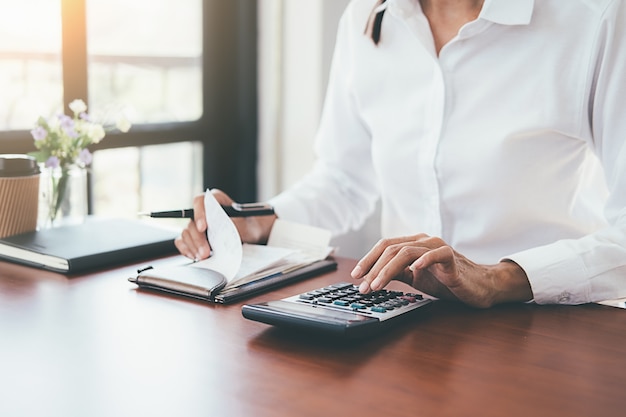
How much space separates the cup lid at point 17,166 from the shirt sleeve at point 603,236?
0.92 meters

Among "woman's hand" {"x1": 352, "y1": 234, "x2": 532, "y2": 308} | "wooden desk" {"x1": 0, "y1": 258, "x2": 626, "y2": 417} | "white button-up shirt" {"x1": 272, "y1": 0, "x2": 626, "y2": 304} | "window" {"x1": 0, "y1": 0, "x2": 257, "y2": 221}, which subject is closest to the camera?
"wooden desk" {"x1": 0, "y1": 258, "x2": 626, "y2": 417}

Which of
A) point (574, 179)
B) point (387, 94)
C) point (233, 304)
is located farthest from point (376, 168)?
point (233, 304)

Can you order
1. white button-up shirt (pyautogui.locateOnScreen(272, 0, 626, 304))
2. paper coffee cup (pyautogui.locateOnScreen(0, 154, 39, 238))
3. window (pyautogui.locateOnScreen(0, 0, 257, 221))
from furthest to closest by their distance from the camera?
window (pyautogui.locateOnScreen(0, 0, 257, 221))
paper coffee cup (pyautogui.locateOnScreen(0, 154, 39, 238))
white button-up shirt (pyautogui.locateOnScreen(272, 0, 626, 304))

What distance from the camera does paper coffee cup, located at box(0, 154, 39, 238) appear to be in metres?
1.45

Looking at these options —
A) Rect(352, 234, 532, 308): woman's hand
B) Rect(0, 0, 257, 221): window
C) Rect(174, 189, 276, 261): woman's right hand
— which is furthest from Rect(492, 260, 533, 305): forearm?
Rect(0, 0, 257, 221): window

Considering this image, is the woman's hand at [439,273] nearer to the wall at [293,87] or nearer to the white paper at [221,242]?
the white paper at [221,242]

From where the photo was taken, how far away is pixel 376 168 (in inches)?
66.9

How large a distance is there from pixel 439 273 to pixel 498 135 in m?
0.46

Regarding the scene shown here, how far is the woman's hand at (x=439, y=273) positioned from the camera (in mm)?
1061

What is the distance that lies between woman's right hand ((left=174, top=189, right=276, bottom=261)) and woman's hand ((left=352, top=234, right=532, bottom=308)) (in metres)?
0.36

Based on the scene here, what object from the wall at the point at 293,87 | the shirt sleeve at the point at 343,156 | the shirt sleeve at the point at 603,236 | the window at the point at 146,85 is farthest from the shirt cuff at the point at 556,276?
the wall at the point at 293,87

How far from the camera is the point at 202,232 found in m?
1.38

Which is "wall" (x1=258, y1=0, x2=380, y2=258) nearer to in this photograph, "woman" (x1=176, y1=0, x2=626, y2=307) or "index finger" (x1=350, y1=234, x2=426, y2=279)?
"woman" (x1=176, y1=0, x2=626, y2=307)

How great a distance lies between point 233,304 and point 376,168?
663 millimetres
